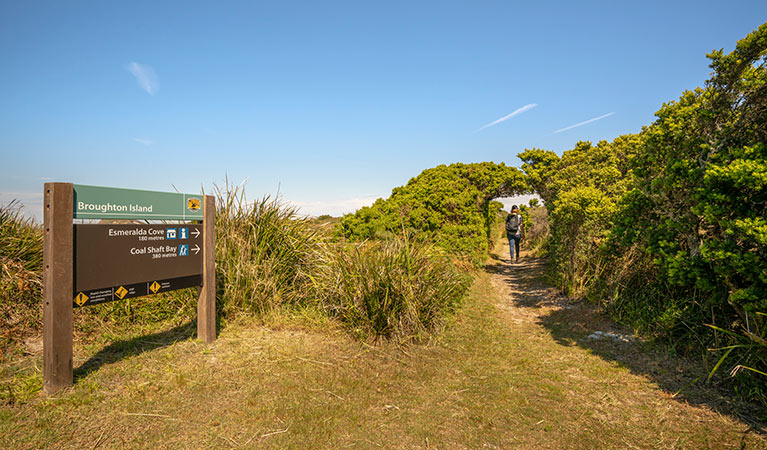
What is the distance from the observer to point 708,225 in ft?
14.9

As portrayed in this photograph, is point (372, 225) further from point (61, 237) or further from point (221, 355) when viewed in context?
point (61, 237)

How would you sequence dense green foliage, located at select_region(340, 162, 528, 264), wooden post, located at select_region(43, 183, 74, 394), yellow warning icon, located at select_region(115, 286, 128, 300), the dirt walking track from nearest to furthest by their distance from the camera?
the dirt walking track < wooden post, located at select_region(43, 183, 74, 394) < yellow warning icon, located at select_region(115, 286, 128, 300) < dense green foliage, located at select_region(340, 162, 528, 264)

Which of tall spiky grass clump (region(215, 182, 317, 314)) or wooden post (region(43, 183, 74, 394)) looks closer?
wooden post (region(43, 183, 74, 394))

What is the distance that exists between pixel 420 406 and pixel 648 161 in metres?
4.40

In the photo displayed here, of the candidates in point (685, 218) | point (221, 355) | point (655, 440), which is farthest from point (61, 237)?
point (685, 218)

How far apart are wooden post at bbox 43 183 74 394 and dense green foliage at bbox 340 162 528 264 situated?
5.89m

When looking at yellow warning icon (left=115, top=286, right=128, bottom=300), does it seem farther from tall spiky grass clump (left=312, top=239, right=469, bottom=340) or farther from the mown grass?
tall spiky grass clump (left=312, top=239, right=469, bottom=340)

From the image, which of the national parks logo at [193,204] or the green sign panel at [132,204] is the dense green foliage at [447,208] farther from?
the green sign panel at [132,204]

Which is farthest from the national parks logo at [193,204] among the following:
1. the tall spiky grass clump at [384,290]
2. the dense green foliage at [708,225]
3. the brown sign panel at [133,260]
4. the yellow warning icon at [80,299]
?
the dense green foliage at [708,225]

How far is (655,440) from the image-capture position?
322cm

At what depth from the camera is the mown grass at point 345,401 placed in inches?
123

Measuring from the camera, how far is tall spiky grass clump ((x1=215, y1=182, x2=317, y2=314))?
5.64 m

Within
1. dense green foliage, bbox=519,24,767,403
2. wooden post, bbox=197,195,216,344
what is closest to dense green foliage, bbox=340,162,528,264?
dense green foliage, bbox=519,24,767,403

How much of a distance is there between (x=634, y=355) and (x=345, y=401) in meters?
3.78
